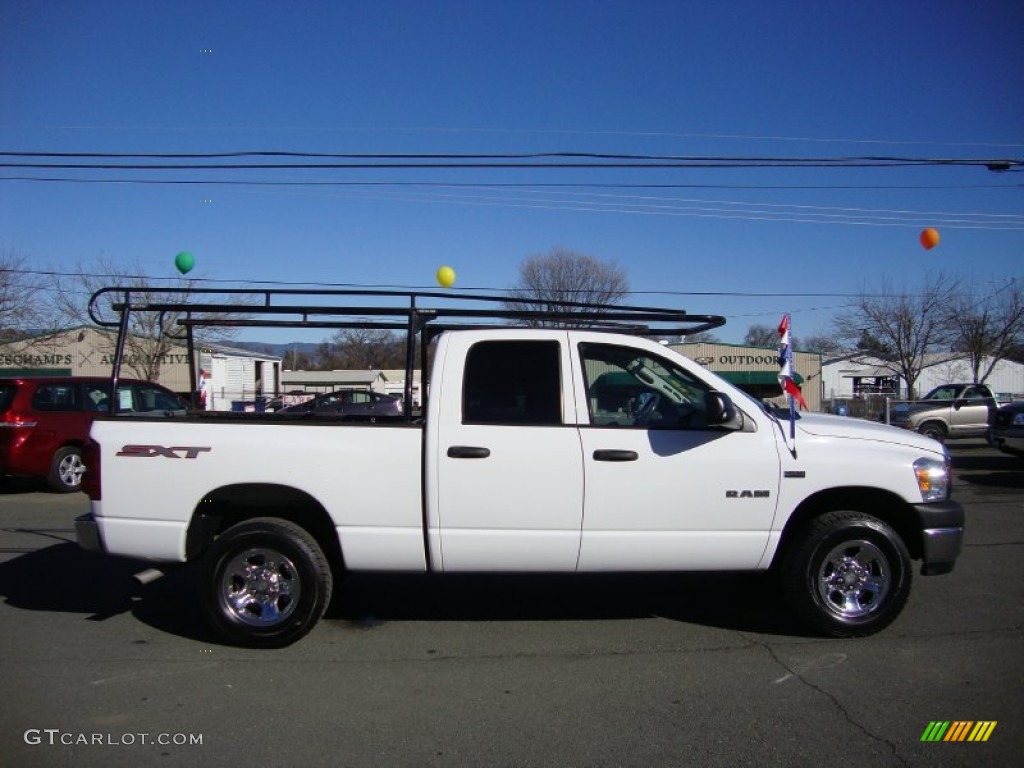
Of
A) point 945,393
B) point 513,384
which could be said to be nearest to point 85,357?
point 945,393

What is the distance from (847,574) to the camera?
4.82 meters

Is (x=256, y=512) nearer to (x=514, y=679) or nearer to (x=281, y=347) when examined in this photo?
(x=514, y=679)

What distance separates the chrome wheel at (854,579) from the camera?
4.78 meters

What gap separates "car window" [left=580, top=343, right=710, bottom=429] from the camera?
4770 mm

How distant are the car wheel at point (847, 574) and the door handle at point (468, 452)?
2045mm

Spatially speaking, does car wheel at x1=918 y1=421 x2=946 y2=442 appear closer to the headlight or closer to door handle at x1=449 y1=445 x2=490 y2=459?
the headlight

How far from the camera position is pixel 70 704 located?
3949mm

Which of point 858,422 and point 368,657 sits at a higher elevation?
point 858,422

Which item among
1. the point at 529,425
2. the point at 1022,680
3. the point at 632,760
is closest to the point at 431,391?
the point at 529,425

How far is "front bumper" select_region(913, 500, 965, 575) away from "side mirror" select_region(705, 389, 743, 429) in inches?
53.0

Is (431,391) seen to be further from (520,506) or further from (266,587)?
(266,587)

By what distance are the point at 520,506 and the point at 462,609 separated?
1.39 meters

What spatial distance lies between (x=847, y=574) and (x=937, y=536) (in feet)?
1.94

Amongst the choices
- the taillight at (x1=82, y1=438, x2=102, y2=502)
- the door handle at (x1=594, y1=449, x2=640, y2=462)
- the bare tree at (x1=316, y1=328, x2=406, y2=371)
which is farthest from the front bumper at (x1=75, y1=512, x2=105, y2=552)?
the door handle at (x1=594, y1=449, x2=640, y2=462)
